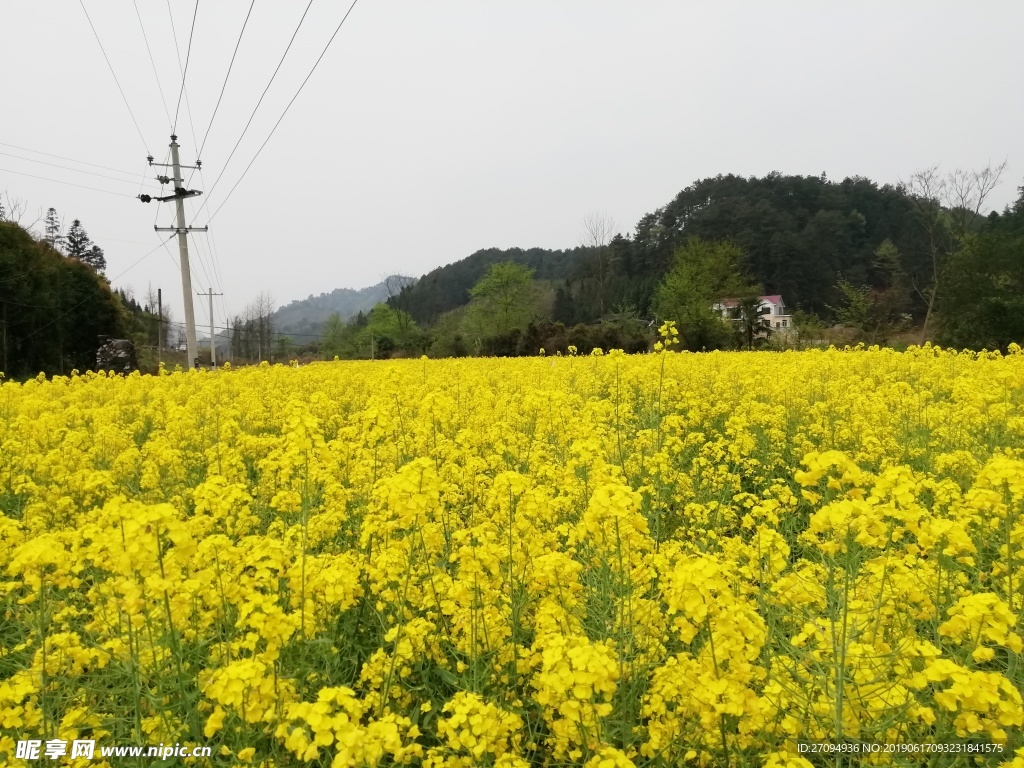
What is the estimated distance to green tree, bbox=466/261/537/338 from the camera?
4362 cm

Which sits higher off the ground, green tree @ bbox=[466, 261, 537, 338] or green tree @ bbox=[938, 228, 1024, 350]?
green tree @ bbox=[466, 261, 537, 338]

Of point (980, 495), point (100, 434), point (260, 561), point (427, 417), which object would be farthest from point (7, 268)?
point (980, 495)

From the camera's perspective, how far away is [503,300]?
45.2 m

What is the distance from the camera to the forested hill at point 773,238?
164 feet

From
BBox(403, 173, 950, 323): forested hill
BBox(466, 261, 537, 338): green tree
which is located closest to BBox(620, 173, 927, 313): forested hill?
BBox(403, 173, 950, 323): forested hill

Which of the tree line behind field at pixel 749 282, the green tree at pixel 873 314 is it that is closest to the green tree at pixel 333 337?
the tree line behind field at pixel 749 282

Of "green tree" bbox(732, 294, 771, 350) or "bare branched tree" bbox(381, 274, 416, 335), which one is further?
"bare branched tree" bbox(381, 274, 416, 335)

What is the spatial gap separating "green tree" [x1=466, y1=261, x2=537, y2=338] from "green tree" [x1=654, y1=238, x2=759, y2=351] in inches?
410

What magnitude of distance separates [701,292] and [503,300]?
52.8 feet

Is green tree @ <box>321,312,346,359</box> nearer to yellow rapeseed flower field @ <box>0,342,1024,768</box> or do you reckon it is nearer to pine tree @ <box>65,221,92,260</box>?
pine tree @ <box>65,221,92,260</box>

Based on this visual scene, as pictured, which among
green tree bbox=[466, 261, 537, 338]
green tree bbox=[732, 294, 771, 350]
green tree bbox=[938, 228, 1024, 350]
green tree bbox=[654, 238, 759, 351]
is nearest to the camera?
green tree bbox=[938, 228, 1024, 350]

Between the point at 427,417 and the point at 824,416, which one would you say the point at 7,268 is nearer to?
the point at 427,417

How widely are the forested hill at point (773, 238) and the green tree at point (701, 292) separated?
7.67 m

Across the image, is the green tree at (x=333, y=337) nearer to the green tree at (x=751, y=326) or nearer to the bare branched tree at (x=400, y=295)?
the bare branched tree at (x=400, y=295)
